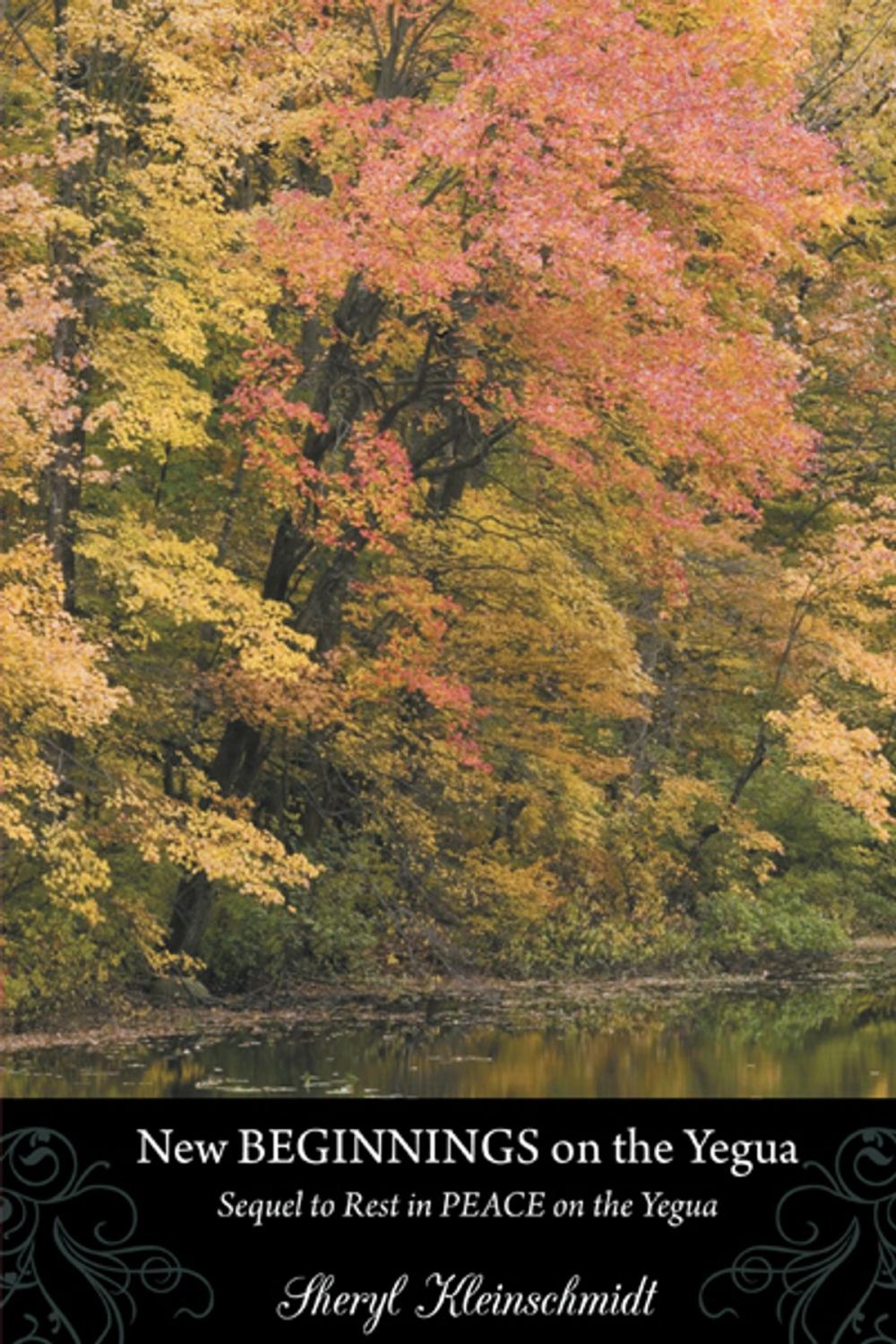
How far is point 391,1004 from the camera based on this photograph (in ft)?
72.6

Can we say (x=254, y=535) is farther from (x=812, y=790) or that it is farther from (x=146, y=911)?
(x=812, y=790)

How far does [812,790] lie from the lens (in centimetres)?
3128

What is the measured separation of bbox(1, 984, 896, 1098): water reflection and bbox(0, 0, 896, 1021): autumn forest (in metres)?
1.65

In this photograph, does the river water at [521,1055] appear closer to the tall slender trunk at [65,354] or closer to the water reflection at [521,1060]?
the water reflection at [521,1060]

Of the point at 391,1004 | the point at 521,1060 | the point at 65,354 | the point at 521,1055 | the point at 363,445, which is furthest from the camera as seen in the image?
the point at 391,1004

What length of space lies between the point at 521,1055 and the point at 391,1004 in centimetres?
385

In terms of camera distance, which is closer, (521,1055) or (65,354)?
(521,1055)

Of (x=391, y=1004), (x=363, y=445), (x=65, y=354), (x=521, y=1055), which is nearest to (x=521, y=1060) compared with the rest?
(x=521, y=1055)

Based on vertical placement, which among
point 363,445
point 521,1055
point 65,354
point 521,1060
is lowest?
point 521,1060

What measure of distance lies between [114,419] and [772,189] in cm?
653

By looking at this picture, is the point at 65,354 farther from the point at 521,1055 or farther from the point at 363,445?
the point at 521,1055

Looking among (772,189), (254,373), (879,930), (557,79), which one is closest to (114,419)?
(254,373)

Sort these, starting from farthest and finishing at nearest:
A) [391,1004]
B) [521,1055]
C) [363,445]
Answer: [391,1004] < [363,445] < [521,1055]

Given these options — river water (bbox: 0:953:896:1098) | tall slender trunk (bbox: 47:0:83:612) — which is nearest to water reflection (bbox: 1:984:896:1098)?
river water (bbox: 0:953:896:1098)
